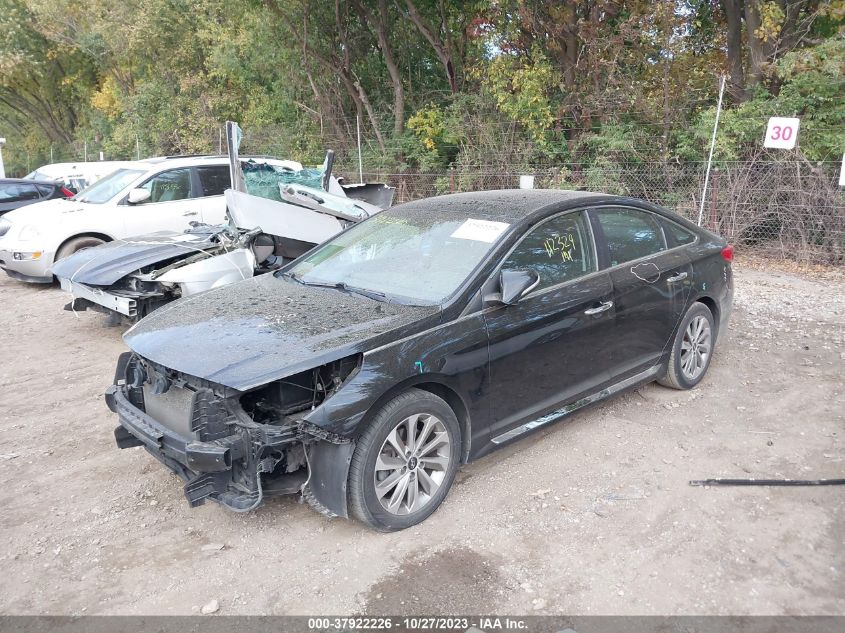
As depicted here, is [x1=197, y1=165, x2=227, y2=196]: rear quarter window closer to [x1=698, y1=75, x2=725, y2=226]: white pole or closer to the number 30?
[x1=698, y1=75, x2=725, y2=226]: white pole

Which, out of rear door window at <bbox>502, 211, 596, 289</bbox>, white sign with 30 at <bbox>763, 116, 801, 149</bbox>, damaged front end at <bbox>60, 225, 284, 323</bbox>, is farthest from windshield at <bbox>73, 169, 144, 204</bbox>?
white sign with 30 at <bbox>763, 116, 801, 149</bbox>

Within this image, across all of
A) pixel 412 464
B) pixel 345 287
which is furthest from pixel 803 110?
pixel 412 464

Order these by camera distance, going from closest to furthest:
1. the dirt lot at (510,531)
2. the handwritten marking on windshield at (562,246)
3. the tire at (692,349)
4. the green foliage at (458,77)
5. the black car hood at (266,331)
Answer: the dirt lot at (510,531)
the black car hood at (266,331)
the handwritten marking on windshield at (562,246)
the tire at (692,349)
the green foliage at (458,77)

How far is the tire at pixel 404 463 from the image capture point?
3215mm

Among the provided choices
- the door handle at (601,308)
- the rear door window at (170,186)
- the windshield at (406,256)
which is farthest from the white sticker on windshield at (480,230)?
the rear door window at (170,186)

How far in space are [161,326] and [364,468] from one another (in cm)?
148

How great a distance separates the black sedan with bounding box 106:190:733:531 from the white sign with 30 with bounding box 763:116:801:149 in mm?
5594

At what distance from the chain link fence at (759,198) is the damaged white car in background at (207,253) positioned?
5.76 metres

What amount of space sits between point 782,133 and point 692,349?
585cm

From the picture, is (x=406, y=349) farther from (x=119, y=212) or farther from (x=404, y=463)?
(x=119, y=212)

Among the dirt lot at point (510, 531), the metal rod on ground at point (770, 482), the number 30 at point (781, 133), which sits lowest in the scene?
the dirt lot at point (510, 531)

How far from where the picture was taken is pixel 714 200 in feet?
33.6

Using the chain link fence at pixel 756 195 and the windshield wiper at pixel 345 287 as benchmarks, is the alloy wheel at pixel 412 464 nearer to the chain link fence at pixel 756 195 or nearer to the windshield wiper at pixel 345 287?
the windshield wiper at pixel 345 287

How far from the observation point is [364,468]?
126 inches
